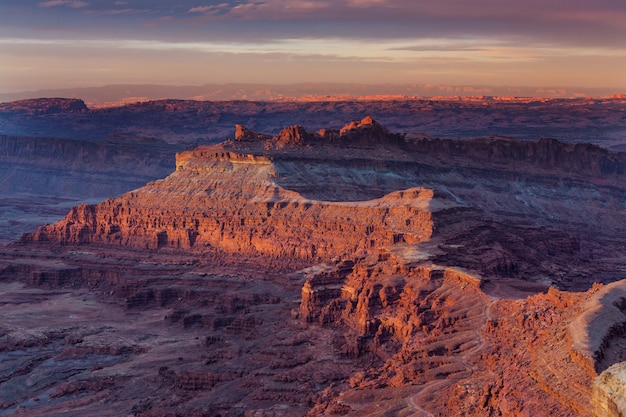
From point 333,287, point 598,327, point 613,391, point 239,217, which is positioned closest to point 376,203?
point 239,217

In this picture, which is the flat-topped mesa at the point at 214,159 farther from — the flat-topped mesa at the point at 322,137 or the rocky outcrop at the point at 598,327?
the rocky outcrop at the point at 598,327

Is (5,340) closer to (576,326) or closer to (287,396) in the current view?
(287,396)

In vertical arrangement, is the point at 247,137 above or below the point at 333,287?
above

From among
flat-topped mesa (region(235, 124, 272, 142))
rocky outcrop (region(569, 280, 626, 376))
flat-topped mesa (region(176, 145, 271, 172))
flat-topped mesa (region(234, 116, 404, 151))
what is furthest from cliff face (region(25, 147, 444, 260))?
rocky outcrop (region(569, 280, 626, 376))

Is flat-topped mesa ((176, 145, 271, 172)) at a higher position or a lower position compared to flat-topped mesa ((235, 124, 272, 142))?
lower

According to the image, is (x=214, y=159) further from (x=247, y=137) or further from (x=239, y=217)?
(x=239, y=217)

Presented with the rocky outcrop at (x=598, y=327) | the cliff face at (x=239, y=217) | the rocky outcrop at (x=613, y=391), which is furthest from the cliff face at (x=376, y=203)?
the rocky outcrop at (x=613, y=391)

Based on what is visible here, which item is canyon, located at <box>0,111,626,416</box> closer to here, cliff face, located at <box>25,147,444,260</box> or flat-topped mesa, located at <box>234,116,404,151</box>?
cliff face, located at <box>25,147,444,260</box>

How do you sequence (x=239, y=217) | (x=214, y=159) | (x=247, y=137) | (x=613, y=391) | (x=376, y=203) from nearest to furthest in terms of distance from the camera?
(x=613, y=391)
(x=376, y=203)
(x=239, y=217)
(x=214, y=159)
(x=247, y=137)

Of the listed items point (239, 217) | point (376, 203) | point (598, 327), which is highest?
point (598, 327)
